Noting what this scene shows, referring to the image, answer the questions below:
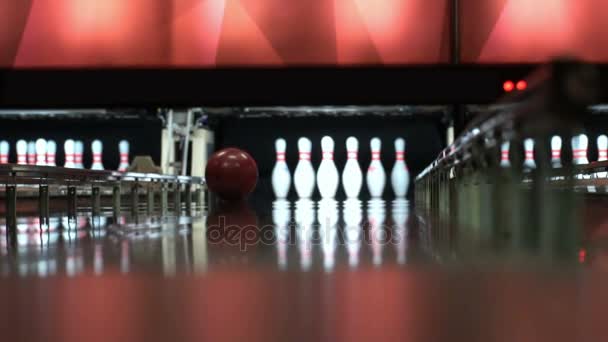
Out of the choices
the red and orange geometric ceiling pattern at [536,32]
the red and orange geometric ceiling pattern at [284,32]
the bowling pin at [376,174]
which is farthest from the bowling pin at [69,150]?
the red and orange geometric ceiling pattern at [536,32]

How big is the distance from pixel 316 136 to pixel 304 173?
Answer: 403 millimetres

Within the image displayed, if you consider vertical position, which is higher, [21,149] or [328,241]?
[21,149]

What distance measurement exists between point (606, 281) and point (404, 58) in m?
3.33

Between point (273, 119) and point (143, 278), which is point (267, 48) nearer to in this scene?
point (273, 119)

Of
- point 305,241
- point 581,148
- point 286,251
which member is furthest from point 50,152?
point 286,251

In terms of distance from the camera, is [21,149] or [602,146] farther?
[21,149]

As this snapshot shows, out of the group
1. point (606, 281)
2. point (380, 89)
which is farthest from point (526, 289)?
point (380, 89)

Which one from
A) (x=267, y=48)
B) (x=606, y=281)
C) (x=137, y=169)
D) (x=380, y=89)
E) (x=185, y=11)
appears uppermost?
(x=185, y=11)

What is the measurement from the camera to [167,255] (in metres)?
1.30

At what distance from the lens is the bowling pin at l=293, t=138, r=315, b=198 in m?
5.52

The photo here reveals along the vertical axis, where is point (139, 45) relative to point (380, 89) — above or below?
above

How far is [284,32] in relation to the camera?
4109mm

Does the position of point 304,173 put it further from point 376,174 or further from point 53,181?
point 53,181

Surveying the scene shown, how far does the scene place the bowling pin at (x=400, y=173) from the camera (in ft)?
18.1
